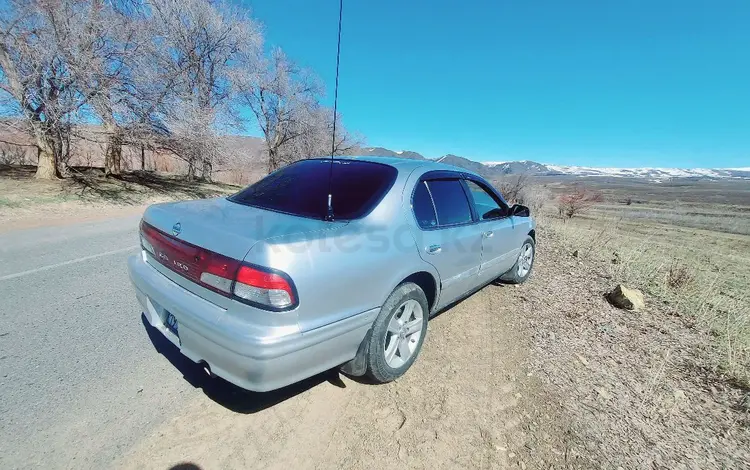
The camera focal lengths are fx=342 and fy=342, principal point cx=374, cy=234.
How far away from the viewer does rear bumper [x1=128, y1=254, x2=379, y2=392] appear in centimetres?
177

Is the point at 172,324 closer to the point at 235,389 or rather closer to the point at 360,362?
the point at 235,389

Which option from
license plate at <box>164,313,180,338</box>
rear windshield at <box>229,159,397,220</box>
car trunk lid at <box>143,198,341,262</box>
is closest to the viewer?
car trunk lid at <box>143,198,341,262</box>

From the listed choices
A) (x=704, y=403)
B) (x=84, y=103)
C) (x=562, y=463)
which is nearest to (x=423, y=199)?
(x=562, y=463)

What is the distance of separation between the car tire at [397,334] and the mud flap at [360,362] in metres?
0.02

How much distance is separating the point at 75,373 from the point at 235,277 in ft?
5.49

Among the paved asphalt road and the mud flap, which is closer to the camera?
the paved asphalt road

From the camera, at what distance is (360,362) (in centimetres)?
230

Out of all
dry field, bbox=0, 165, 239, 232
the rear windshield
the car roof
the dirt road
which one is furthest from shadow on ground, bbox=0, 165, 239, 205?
the car roof

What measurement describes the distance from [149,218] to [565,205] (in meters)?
31.4

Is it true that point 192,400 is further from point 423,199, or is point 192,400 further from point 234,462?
point 423,199

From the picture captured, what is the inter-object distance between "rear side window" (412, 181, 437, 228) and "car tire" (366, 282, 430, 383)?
520mm

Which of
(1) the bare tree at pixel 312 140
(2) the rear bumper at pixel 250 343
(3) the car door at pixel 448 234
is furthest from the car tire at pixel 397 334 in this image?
(1) the bare tree at pixel 312 140

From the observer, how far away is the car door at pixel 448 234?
272 centimetres

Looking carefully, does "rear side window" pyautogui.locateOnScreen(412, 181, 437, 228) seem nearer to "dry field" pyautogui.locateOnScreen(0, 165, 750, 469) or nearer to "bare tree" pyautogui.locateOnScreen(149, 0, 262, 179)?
"dry field" pyautogui.locateOnScreen(0, 165, 750, 469)
